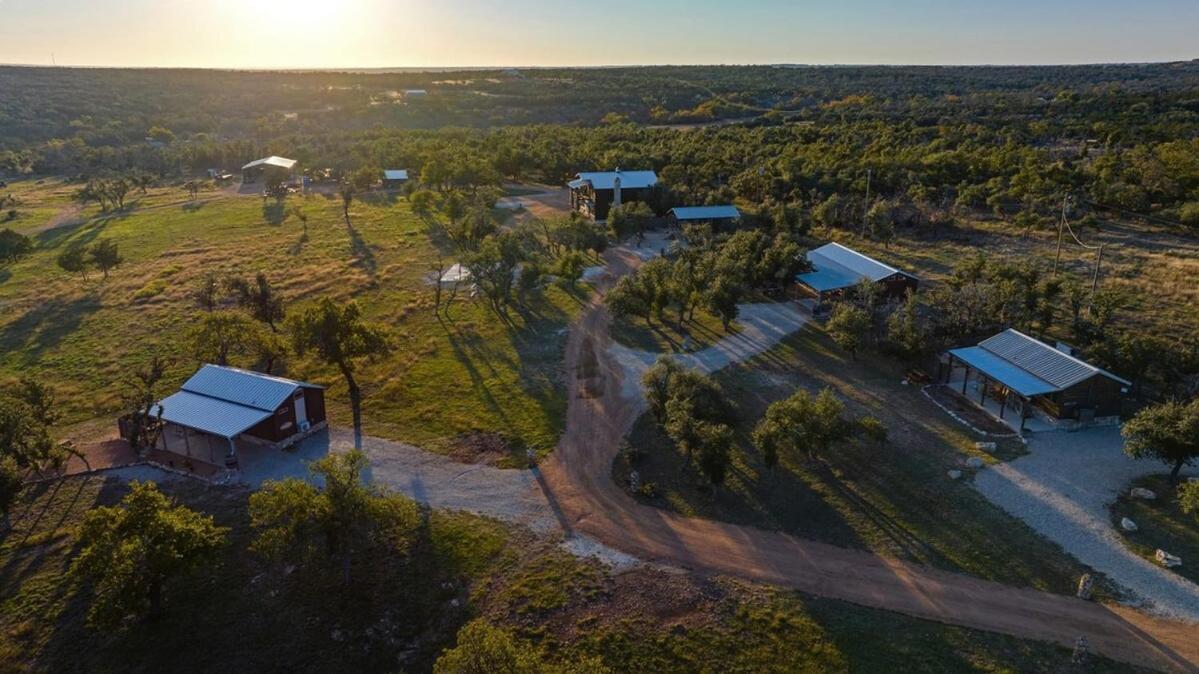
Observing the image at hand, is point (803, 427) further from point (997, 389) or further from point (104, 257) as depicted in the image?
point (104, 257)

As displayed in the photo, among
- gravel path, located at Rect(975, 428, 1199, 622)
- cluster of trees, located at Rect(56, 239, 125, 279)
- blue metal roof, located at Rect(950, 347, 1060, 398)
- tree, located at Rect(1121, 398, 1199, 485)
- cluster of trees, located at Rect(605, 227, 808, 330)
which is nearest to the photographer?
gravel path, located at Rect(975, 428, 1199, 622)

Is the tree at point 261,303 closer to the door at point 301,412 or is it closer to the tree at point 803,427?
the door at point 301,412

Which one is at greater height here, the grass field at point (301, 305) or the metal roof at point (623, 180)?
the metal roof at point (623, 180)

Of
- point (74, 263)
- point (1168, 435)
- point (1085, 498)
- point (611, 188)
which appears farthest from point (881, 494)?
point (74, 263)

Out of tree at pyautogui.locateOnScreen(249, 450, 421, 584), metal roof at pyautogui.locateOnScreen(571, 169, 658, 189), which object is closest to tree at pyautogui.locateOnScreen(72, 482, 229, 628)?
tree at pyautogui.locateOnScreen(249, 450, 421, 584)

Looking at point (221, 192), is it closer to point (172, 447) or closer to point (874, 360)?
point (172, 447)

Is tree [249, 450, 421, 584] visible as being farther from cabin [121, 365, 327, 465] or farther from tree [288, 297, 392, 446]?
tree [288, 297, 392, 446]

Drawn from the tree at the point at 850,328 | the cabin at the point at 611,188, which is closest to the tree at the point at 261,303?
the tree at the point at 850,328
